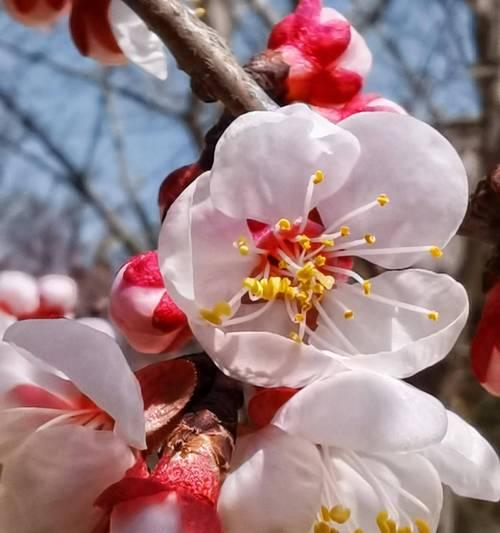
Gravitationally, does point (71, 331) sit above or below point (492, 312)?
above

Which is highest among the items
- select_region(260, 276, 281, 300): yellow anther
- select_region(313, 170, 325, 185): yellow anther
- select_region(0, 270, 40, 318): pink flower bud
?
select_region(313, 170, 325, 185): yellow anther

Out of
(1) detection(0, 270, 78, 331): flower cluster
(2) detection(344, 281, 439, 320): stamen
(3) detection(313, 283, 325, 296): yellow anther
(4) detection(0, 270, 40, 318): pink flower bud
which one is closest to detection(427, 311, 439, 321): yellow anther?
(2) detection(344, 281, 439, 320): stamen

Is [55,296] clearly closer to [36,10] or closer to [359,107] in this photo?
[36,10]

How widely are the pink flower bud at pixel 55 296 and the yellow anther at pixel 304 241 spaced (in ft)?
3.16

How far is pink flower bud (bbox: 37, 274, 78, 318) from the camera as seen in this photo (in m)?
1.73

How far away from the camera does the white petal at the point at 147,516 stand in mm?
634

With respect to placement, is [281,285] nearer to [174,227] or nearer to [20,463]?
[174,227]

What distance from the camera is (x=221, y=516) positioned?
2.27ft

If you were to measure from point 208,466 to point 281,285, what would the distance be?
0.66 feet

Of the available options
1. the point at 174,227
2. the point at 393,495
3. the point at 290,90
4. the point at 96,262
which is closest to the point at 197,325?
the point at 174,227

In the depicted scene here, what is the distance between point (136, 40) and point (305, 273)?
56 centimetres

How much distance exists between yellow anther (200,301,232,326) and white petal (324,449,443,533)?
17cm

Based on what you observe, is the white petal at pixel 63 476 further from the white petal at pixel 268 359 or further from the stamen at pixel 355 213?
the stamen at pixel 355 213

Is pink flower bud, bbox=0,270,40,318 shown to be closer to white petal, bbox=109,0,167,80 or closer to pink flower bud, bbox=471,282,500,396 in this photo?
white petal, bbox=109,0,167,80
